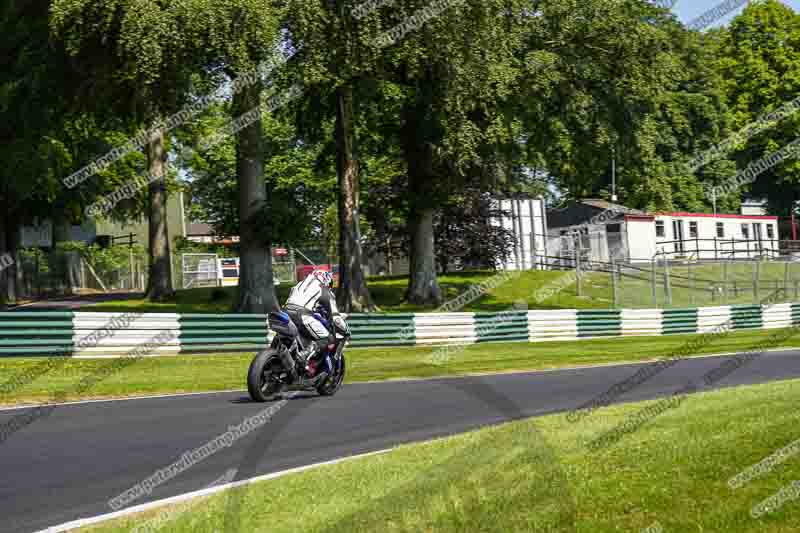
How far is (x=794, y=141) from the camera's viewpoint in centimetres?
7312

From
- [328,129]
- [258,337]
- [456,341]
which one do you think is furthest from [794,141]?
[258,337]

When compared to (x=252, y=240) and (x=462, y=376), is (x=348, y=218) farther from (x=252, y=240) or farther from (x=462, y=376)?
(x=462, y=376)

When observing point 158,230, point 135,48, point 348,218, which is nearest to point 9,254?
point 158,230

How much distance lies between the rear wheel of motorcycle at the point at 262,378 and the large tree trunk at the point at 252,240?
1401 cm

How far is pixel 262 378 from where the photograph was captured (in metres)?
13.5

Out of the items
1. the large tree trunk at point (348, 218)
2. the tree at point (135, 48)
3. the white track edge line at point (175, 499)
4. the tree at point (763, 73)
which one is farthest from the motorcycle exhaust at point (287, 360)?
the tree at point (763, 73)

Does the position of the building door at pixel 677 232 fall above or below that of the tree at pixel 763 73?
below

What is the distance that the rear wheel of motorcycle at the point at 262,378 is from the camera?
13.3 meters

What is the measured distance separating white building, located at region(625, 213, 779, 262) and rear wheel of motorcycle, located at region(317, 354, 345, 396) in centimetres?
3730

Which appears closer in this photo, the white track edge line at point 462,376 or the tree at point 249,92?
the white track edge line at point 462,376

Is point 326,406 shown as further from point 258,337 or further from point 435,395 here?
point 258,337

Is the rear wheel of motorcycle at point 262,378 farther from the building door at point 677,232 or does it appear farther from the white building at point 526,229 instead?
the building door at point 677,232

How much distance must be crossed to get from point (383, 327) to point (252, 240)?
4.75 meters

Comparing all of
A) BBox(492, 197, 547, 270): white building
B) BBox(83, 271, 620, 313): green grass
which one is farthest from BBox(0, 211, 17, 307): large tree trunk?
BBox(492, 197, 547, 270): white building
